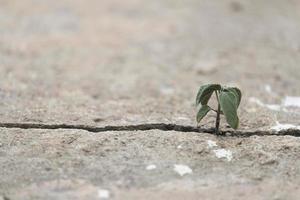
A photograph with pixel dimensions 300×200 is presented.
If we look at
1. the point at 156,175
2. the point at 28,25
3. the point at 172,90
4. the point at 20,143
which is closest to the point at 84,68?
the point at 172,90

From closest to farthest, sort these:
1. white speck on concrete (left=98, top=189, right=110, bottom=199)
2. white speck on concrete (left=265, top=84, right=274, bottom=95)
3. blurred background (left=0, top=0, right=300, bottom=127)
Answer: white speck on concrete (left=98, top=189, right=110, bottom=199), blurred background (left=0, top=0, right=300, bottom=127), white speck on concrete (left=265, top=84, right=274, bottom=95)

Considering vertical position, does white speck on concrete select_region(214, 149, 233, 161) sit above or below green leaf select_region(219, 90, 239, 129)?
below

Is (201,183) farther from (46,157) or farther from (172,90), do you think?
(172,90)

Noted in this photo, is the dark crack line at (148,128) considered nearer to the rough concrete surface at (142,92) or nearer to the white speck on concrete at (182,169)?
the rough concrete surface at (142,92)

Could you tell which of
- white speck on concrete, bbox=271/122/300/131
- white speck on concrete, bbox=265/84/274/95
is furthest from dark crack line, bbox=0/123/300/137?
white speck on concrete, bbox=265/84/274/95

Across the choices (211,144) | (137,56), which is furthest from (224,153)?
(137,56)

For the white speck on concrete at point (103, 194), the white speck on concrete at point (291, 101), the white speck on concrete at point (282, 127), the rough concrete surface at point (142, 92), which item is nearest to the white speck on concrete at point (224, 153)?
the rough concrete surface at point (142, 92)

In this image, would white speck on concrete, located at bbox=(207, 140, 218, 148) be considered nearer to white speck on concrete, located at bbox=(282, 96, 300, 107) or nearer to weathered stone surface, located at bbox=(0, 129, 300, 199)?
weathered stone surface, located at bbox=(0, 129, 300, 199)
